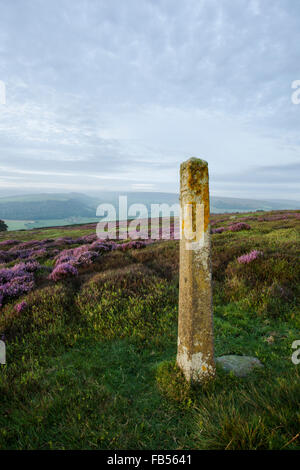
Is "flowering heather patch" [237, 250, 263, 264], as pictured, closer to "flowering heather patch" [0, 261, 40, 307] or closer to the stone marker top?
the stone marker top

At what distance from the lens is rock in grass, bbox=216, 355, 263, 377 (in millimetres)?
3514

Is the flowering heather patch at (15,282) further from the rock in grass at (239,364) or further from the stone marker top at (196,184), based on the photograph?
the stone marker top at (196,184)

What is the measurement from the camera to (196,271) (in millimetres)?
3086

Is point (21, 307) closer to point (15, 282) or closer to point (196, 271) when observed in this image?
point (15, 282)

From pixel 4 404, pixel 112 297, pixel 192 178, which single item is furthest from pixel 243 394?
pixel 112 297

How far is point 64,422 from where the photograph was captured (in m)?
2.89

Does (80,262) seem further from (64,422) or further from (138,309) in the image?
(64,422)

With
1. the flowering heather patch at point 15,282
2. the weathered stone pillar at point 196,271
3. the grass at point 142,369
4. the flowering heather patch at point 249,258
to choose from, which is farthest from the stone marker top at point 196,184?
the flowering heather patch at point 15,282

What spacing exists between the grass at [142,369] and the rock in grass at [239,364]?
0.15 metres

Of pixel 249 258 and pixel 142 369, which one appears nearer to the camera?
pixel 142 369

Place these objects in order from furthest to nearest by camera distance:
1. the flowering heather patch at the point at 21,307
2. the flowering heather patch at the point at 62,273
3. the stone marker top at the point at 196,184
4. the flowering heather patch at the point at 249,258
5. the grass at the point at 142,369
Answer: the flowering heather patch at the point at 62,273, the flowering heather patch at the point at 249,258, the flowering heather patch at the point at 21,307, the stone marker top at the point at 196,184, the grass at the point at 142,369

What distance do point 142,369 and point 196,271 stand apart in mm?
2352

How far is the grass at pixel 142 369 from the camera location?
2590mm

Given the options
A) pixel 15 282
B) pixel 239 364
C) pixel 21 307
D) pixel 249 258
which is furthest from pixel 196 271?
pixel 15 282
